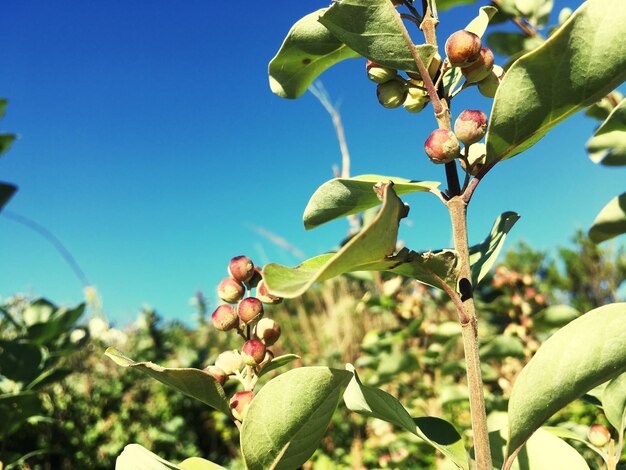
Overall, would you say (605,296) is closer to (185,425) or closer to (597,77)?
(185,425)

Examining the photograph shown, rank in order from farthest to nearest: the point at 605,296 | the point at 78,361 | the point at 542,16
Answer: the point at 605,296 < the point at 78,361 < the point at 542,16

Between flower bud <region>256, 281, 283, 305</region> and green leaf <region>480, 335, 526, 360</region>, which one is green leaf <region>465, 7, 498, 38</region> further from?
green leaf <region>480, 335, 526, 360</region>

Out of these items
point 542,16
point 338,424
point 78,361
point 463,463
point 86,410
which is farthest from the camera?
point 338,424

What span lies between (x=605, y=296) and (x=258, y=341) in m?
11.1

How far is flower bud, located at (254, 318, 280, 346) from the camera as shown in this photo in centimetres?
87

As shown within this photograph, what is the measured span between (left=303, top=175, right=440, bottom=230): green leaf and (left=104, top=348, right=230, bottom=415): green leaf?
0.27 meters

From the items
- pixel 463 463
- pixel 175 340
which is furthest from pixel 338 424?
pixel 463 463

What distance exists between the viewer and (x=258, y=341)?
0.83 meters

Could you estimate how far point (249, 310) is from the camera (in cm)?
84

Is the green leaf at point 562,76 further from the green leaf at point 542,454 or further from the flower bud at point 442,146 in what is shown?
the green leaf at point 542,454

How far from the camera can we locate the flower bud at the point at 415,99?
80 cm

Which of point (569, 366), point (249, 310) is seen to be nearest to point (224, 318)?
point (249, 310)

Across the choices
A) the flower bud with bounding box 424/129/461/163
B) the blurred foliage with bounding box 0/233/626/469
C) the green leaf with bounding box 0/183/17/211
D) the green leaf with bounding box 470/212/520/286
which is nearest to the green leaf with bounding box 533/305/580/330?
the blurred foliage with bounding box 0/233/626/469

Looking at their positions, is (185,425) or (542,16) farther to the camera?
(185,425)
